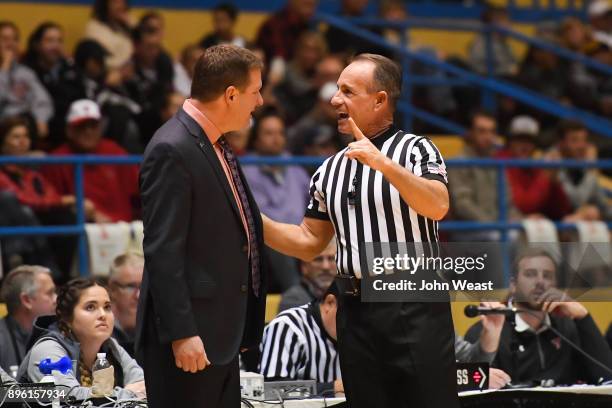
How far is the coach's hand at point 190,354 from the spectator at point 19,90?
6.31 m

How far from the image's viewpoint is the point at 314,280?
29.8 feet

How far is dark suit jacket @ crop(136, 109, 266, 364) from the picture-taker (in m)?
5.01

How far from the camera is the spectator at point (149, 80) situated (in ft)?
37.3

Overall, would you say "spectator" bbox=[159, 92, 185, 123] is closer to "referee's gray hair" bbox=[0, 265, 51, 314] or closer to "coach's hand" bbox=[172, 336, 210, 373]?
"referee's gray hair" bbox=[0, 265, 51, 314]

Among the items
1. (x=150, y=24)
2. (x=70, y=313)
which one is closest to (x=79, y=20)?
(x=150, y=24)

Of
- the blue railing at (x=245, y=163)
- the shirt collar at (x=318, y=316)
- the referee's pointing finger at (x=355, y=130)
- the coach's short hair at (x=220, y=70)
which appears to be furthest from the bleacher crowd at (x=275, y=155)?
the coach's short hair at (x=220, y=70)

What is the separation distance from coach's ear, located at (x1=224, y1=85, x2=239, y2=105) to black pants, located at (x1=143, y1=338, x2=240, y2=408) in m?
0.99

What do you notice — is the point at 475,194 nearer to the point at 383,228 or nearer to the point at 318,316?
the point at 318,316

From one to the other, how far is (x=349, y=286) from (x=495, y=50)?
10247mm

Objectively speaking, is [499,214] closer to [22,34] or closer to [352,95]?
[22,34]

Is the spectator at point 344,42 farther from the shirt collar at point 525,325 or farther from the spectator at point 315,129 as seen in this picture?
the shirt collar at point 525,325

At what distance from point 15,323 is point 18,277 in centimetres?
28

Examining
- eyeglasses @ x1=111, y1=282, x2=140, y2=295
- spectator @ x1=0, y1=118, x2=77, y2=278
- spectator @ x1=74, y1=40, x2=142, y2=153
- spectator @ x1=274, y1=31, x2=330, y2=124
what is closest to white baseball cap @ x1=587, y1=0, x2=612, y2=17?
spectator @ x1=274, y1=31, x2=330, y2=124

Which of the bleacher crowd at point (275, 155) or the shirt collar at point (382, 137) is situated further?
the bleacher crowd at point (275, 155)
